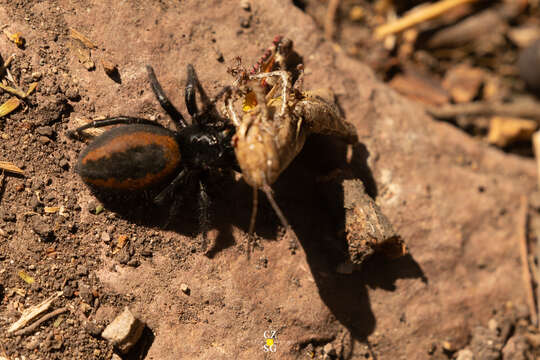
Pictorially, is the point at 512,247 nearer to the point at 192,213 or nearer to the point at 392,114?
the point at 392,114

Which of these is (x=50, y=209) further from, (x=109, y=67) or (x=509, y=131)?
(x=509, y=131)

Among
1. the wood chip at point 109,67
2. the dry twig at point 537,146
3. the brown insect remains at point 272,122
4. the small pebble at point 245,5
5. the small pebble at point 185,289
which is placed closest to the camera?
the brown insect remains at point 272,122

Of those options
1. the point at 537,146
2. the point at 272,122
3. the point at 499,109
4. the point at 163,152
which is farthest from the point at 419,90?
the point at 163,152

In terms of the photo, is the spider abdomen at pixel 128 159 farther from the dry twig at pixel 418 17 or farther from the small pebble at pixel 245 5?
the dry twig at pixel 418 17

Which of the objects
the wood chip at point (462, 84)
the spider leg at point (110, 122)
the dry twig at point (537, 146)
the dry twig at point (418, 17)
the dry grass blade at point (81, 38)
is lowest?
the dry twig at point (537, 146)

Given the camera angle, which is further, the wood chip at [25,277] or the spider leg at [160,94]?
the spider leg at [160,94]

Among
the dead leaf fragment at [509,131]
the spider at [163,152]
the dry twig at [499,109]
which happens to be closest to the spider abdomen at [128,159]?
the spider at [163,152]
